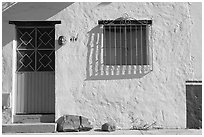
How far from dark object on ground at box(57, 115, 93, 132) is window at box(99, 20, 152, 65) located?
1.60 m

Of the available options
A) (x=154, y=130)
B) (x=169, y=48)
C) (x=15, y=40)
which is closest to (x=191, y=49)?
(x=169, y=48)

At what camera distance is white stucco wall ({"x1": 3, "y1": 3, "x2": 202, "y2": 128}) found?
839 cm

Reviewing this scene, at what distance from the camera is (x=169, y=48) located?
8531 mm

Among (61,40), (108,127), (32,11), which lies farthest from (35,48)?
(108,127)

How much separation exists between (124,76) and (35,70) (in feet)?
7.71

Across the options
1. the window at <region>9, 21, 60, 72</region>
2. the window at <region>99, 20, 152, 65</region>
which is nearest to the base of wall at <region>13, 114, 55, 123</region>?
the window at <region>9, 21, 60, 72</region>

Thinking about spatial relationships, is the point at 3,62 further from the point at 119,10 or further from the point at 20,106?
the point at 119,10

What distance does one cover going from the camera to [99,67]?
8.47 meters

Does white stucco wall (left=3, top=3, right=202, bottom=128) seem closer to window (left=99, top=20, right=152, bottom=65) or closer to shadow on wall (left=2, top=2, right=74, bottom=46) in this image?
shadow on wall (left=2, top=2, right=74, bottom=46)

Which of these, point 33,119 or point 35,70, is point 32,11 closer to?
point 35,70

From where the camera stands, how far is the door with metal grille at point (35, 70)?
8.67 metres

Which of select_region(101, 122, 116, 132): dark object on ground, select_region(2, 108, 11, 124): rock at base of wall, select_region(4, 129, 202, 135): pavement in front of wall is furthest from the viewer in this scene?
select_region(2, 108, 11, 124): rock at base of wall

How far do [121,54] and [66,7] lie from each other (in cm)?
187

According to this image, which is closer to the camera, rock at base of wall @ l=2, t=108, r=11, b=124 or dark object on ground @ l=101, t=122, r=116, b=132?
dark object on ground @ l=101, t=122, r=116, b=132
